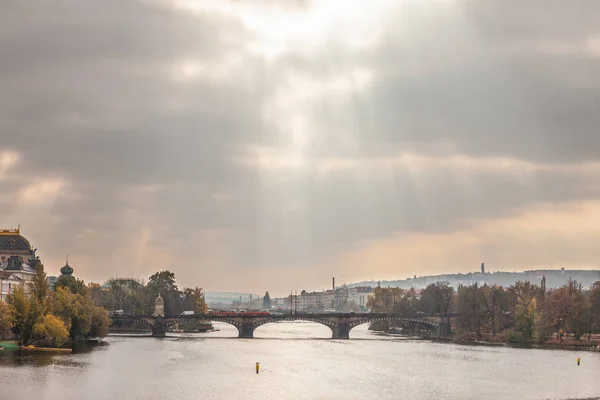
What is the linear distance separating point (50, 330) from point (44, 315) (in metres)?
3.00

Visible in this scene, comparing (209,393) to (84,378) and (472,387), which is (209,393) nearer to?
(84,378)

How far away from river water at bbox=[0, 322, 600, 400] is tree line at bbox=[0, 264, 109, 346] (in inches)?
224

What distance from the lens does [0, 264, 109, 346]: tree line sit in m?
116

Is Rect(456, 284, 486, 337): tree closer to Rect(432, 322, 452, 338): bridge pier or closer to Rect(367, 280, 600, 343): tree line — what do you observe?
Rect(367, 280, 600, 343): tree line

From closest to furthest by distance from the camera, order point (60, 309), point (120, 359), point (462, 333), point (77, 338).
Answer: point (120, 359) → point (60, 309) → point (77, 338) → point (462, 333)

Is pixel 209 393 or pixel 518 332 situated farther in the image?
pixel 518 332

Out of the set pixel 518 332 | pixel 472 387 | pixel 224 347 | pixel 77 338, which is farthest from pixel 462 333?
pixel 472 387

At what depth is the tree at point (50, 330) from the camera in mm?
116675

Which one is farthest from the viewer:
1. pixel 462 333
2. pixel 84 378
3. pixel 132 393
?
pixel 462 333

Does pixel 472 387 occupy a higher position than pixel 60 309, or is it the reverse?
pixel 60 309

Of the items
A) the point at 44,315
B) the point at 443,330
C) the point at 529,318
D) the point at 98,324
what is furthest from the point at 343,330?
the point at 44,315

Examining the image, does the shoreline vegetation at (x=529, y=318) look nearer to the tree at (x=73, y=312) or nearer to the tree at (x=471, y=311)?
the tree at (x=471, y=311)

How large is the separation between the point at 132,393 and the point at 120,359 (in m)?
33.2

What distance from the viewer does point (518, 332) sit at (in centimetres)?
15662
